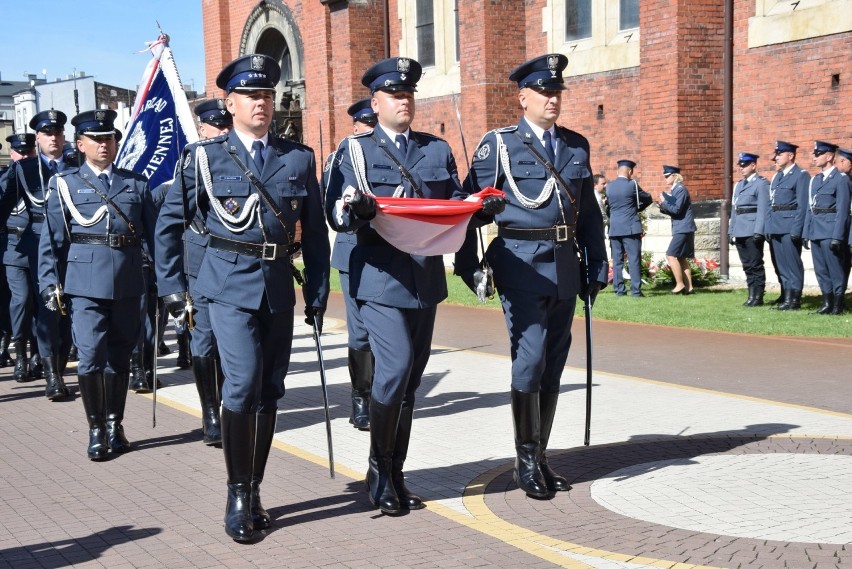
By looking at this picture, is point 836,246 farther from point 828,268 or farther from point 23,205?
point 23,205

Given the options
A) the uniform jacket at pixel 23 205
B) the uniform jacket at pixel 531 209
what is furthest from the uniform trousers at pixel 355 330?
the uniform jacket at pixel 23 205

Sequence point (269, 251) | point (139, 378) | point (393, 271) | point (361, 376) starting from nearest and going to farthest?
1. point (269, 251)
2. point (393, 271)
3. point (361, 376)
4. point (139, 378)

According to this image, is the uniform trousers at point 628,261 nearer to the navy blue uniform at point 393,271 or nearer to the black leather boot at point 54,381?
the black leather boot at point 54,381

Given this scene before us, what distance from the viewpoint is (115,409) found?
25.8 ft

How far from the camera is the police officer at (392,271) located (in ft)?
19.3

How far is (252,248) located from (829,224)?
1002cm

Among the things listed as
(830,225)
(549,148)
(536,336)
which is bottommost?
(536,336)

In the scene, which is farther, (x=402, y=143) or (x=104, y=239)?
(x=104, y=239)

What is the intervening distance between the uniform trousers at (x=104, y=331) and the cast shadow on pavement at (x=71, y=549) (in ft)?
7.27

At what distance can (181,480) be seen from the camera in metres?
6.82

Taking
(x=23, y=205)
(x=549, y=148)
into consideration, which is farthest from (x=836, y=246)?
(x=23, y=205)

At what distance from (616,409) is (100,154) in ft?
13.4

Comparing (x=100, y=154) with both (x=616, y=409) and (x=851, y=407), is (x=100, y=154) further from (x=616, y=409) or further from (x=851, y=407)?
(x=851, y=407)

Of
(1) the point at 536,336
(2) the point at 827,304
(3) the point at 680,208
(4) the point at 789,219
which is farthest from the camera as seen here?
(3) the point at 680,208
